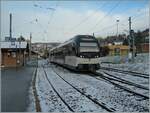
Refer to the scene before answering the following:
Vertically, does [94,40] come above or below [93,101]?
above

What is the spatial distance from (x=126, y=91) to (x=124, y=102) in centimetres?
342

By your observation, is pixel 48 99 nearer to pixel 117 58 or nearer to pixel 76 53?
pixel 76 53

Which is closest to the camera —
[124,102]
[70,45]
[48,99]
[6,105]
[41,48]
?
[6,105]

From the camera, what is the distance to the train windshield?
27823mm

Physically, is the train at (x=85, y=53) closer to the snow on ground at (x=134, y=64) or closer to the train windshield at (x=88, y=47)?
the train windshield at (x=88, y=47)

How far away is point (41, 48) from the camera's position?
181m

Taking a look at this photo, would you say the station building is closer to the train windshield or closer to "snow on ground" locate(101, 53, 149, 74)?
"snow on ground" locate(101, 53, 149, 74)

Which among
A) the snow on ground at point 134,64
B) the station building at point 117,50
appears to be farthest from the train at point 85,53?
the station building at point 117,50

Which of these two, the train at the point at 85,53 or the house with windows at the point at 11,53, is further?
the house with windows at the point at 11,53

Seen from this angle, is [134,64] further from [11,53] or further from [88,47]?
[88,47]

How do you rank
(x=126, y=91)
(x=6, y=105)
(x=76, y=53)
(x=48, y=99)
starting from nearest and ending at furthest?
1. (x=6, y=105)
2. (x=48, y=99)
3. (x=126, y=91)
4. (x=76, y=53)

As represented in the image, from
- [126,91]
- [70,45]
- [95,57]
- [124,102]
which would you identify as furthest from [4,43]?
[124,102]

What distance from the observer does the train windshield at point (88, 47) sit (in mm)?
27823

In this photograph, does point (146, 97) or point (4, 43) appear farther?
point (4, 43)
